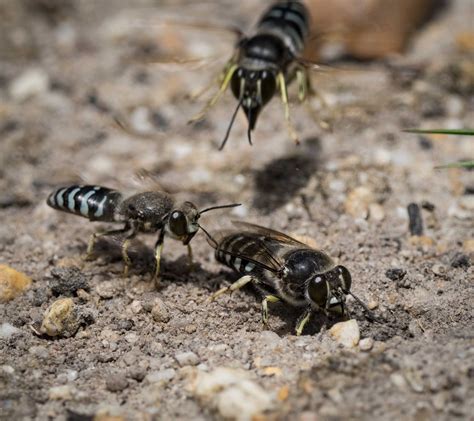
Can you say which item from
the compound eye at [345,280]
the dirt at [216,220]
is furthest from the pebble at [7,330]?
the compound eye at [345,280]

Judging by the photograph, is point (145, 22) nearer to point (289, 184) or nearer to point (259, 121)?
point (259, 121)

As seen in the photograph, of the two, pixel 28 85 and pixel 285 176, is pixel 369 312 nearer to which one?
pixel 285 176

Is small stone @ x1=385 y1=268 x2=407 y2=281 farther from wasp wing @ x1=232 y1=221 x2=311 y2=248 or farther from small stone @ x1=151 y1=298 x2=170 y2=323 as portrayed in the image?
small stone @ x1=151 y1=298 x2=170 y2=323

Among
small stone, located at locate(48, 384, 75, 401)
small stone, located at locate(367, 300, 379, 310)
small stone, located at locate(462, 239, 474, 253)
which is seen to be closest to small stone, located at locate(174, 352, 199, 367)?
small stone, located at locate(48, 384, 75, 401)

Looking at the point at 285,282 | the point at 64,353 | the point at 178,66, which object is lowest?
the point at 64,353

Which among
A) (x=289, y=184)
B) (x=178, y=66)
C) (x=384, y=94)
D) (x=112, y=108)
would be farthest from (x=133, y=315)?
(x=384, y=94)

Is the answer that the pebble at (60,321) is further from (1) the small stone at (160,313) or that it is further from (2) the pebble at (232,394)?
(2) the pebble at (232,394)
